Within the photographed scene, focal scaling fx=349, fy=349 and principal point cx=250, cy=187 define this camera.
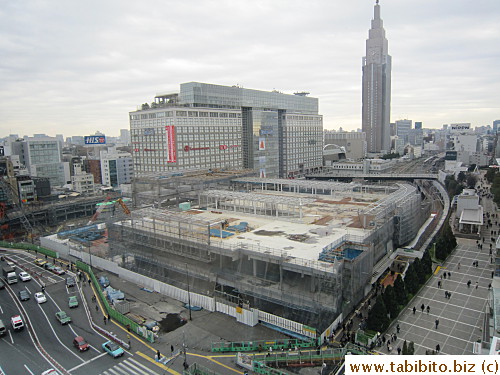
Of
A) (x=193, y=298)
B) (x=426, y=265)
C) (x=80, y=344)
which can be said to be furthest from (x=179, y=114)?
(x=426, y=265)

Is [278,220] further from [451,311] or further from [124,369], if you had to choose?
[124,369]

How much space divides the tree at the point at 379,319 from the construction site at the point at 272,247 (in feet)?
7.50

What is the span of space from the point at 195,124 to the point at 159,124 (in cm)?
796

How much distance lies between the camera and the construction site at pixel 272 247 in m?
29.4

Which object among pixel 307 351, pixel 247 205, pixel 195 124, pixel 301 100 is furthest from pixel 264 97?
pixel 307 351

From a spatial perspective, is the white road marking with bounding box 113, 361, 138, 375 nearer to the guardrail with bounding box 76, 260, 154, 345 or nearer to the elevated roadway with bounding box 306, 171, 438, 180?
the guardrail with bounding box 76, 260, 154, 345

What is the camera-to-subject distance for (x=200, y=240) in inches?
1411

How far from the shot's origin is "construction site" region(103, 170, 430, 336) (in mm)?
29375

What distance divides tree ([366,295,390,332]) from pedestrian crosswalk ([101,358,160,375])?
16836mm

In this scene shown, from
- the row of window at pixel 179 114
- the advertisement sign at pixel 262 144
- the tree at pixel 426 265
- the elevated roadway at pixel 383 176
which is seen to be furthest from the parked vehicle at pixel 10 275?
the elevated roadway at pixel 383 176

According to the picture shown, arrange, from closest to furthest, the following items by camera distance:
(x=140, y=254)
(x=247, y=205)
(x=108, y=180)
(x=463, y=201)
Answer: (x=140, y=254), (x=247, y=205), (x=463, y=201), (x=108, y=180)

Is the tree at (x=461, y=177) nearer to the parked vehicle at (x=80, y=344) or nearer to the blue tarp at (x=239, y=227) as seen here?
the blue tarp at (x=239, y=227)

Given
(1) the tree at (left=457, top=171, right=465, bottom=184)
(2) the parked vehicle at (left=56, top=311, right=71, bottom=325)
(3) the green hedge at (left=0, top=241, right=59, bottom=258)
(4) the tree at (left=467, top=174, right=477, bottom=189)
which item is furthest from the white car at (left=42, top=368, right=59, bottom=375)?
(1) the tree at (left=457, top=171, right=465, bottom=184)

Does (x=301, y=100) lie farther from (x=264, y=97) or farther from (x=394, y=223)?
(x=394, y=223)
